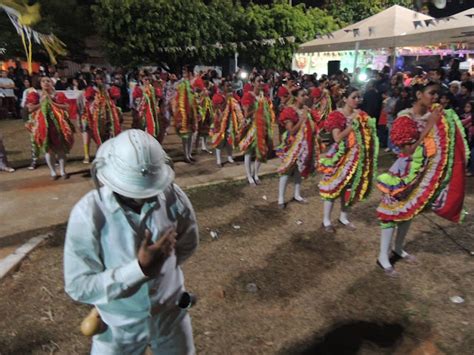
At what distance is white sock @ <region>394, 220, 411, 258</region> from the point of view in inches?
178

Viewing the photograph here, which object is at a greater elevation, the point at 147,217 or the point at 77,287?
the point at 147,217

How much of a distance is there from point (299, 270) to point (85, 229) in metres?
3.20

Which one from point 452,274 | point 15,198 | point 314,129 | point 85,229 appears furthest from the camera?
point 15,198

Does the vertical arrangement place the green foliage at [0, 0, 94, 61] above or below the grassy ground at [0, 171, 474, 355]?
above

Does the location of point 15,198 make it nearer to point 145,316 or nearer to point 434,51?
point 145,316

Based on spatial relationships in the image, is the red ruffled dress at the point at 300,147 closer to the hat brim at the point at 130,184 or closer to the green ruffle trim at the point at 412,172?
the green ruffle trim at the point at 412,172

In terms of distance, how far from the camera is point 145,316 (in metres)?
1.99

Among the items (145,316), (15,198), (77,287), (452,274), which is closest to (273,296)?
(452,274)

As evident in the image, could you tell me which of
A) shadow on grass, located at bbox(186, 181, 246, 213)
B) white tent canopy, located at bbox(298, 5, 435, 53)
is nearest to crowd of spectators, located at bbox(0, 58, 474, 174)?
white tent canopy, located at bbox(298, 5, 435, 53)

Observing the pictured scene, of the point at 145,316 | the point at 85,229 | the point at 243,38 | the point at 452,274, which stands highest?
the point at 243,38

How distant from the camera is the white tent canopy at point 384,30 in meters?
11.4

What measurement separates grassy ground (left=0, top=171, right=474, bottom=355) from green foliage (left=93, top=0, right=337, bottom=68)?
14384mm

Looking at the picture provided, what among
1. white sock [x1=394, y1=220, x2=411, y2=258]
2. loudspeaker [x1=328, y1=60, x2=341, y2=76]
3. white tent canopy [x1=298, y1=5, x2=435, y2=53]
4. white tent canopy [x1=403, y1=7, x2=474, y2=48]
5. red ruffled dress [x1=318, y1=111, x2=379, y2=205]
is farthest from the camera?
loudspeaker [x1=328, y1=60, x2=341, y2=76]

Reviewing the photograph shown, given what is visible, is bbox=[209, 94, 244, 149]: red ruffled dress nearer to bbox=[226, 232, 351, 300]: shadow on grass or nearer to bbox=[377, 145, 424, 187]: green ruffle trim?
bbox=[226, 232, 351, 300]: shadow on grass
